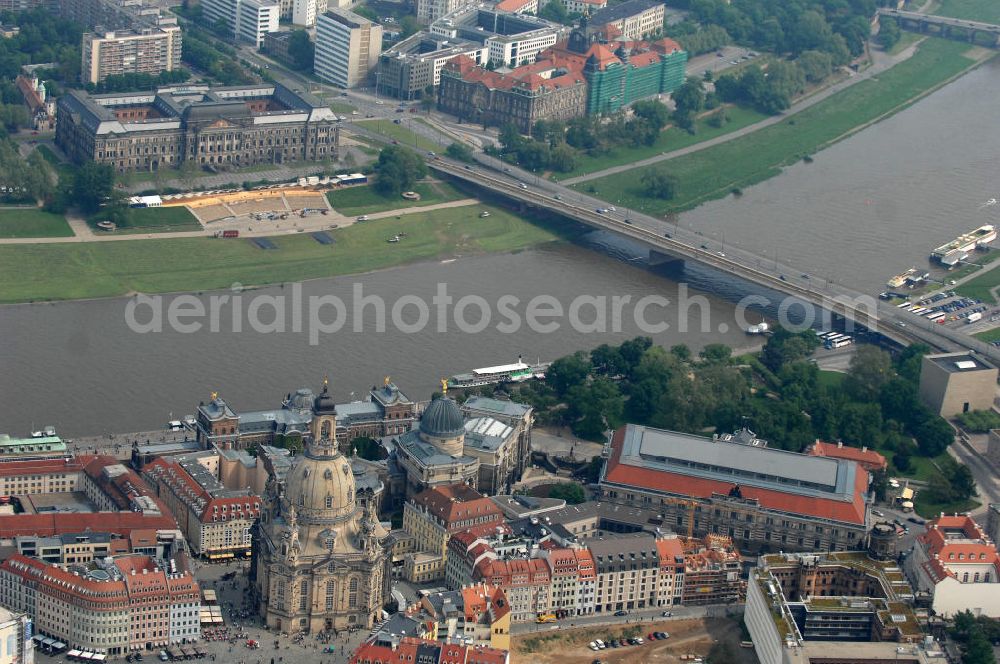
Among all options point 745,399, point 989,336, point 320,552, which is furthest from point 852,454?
point 320,552

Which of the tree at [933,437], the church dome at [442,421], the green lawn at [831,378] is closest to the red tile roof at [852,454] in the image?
the tree at [933,437]

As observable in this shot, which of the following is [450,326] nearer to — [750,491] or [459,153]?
[750,491]

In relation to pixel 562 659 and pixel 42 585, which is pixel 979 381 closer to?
pixel 562 659

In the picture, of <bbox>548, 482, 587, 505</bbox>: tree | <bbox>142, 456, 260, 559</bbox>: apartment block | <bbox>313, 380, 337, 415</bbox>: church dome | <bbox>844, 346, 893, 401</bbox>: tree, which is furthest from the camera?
<bbox>844, 346, 893, 401</bbox>: tree

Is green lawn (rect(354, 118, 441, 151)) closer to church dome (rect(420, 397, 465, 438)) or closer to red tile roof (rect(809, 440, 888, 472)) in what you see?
church dome (rect(420, 397, 465, 438))

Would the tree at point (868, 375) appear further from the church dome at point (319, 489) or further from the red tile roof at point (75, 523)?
the red tile roof at point (75, 523)

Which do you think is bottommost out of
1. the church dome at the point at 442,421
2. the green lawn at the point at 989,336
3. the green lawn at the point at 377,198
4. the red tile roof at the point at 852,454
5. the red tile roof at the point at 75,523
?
the green lawn at the point at 377,198

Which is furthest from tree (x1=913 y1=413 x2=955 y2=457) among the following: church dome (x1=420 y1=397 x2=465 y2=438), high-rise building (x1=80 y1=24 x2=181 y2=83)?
high-rise building (x1=80 y1=24 x2=181 y2=83)
